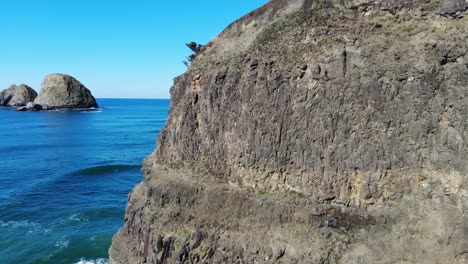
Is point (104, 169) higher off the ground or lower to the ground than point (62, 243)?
higher

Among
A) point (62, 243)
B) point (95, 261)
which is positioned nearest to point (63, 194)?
point (62, 243)

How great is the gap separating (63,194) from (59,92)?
15107 cm

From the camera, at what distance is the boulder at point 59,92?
185750 millimetres

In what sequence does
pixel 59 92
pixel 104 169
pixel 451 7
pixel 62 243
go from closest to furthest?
pixel 451 7
pixel 62 243
pixel 104 169
pixel 59 92

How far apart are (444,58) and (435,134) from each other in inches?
147

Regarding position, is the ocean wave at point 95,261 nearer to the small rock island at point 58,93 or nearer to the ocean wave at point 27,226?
the ocean wave at point 27,226

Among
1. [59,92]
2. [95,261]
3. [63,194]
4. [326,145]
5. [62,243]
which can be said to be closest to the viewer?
[326,145]

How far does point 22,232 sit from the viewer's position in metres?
40.8

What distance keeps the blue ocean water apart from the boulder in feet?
305

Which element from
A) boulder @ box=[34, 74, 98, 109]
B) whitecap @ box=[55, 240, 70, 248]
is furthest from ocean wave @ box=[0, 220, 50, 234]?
boulder @ box=[34, 74, 98, 109]

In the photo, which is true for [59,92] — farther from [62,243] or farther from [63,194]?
[62,243]

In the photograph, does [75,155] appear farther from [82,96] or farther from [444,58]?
[82,96]

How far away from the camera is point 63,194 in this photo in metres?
53.1

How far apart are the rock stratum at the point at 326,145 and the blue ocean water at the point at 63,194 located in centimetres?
1452
